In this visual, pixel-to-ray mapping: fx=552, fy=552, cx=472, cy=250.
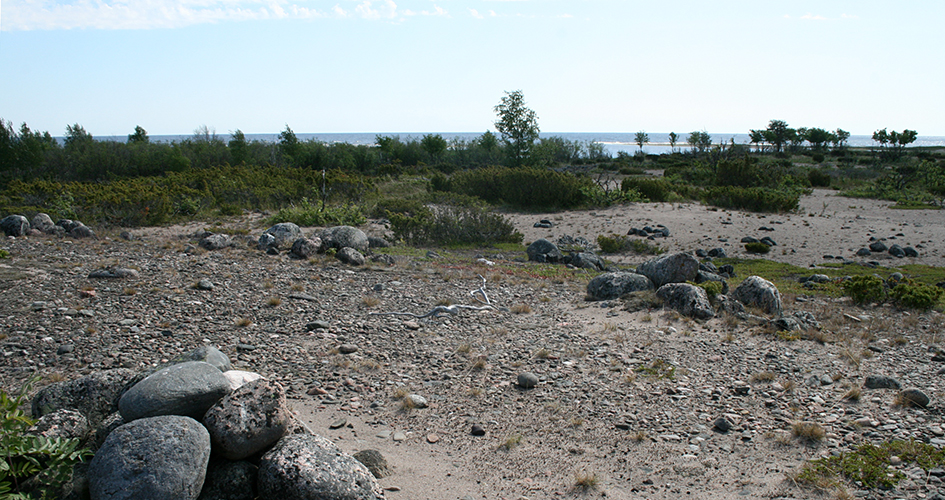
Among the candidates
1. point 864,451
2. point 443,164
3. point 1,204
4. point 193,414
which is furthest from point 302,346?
point 443,164

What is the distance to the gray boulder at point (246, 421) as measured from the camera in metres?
3.28

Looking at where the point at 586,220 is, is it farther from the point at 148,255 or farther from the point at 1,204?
the point at 1,204

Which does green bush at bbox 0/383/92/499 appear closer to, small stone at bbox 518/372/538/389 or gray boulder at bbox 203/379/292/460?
gray boulder at bbox 203/379/292/460

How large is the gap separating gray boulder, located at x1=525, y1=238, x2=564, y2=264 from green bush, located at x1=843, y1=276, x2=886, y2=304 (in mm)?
6249

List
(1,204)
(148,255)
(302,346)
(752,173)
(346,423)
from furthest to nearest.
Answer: (752,173)
(1,204)
(148,255)
(302,346)
(346,423)

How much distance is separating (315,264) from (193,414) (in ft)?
25.9

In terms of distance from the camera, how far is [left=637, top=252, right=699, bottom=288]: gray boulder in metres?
10.1

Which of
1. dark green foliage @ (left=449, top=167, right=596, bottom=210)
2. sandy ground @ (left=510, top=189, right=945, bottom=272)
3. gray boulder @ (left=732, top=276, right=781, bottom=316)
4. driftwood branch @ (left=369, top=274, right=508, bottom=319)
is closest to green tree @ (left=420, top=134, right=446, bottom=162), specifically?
dark green foliage @ (left=449, top=167, right=596, bottom=210)

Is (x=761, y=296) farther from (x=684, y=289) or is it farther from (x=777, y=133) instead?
(x=777, y=133)

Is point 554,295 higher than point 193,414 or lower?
lower

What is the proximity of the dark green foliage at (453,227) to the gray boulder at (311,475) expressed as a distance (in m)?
12.7

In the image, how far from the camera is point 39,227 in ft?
43.7

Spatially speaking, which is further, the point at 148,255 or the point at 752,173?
the point at 752,173

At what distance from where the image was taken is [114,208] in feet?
53.3
